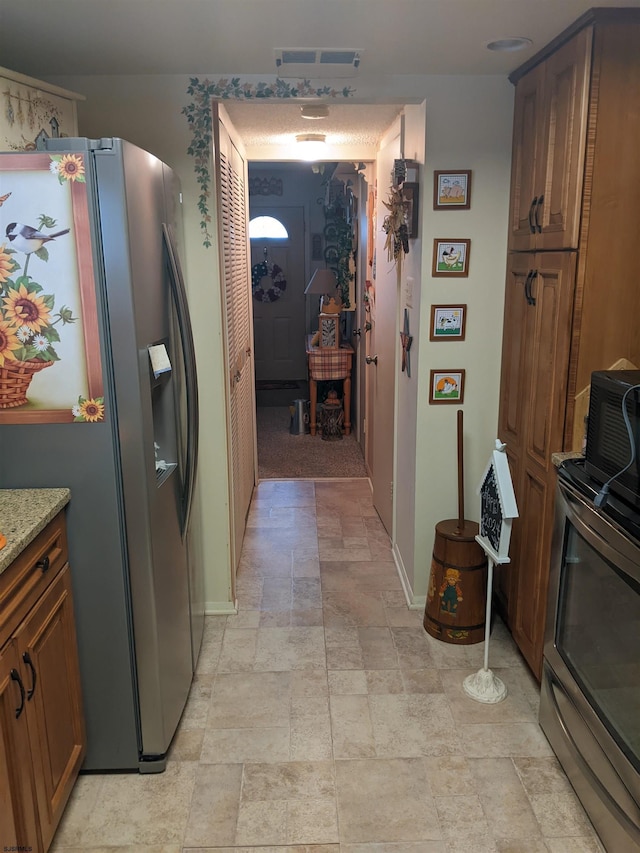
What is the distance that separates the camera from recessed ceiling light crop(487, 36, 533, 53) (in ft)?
6.86

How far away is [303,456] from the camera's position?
17.6ft

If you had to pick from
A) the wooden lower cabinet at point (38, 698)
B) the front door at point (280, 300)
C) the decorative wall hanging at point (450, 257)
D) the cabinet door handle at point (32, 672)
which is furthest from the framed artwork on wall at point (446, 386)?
the front door at point (280, 300)

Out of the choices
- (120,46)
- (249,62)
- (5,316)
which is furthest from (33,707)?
(249,62)

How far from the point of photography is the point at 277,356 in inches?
291

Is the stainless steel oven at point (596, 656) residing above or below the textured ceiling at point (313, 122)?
below

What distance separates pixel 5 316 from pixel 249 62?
1.30 meters

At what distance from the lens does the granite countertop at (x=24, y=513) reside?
4.98 ft

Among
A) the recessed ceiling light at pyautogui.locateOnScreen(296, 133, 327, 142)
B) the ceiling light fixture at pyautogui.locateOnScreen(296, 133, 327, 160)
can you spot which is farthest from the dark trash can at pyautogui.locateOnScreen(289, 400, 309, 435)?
the recessed ceiling light at pyautogui.locateOnScreen(296, 133, 327, 142)

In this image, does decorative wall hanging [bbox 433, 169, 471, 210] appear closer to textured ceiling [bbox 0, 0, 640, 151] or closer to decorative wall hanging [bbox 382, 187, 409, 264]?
decorative wall hanging [bbox 382, 187, 409, 264]

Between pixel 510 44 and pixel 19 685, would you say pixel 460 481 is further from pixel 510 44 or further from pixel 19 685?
pixel 19 685

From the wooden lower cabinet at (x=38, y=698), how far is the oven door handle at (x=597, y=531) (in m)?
1.45

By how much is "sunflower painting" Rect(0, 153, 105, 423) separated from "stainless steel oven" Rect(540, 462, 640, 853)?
54.4 inches

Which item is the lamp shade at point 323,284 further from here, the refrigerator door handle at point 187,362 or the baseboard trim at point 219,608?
the refrigerator door handle at point 187,362

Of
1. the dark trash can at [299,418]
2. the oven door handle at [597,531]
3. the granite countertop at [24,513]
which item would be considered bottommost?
the dark trash can at [299,418]
